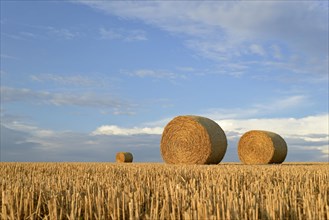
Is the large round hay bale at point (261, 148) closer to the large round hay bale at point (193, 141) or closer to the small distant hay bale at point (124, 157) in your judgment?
the large round hay bale at point (193, 141)

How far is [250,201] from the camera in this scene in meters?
3.72

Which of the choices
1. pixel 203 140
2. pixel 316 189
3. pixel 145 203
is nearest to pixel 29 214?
pixel 145 203

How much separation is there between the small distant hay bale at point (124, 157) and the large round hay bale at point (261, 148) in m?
7.56

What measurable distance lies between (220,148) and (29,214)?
11.9 m

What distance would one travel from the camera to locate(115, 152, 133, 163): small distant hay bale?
2400 centimetres

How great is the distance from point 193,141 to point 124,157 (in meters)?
9.45

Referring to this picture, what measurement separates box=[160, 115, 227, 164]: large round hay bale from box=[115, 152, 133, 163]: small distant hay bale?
816 centimetres

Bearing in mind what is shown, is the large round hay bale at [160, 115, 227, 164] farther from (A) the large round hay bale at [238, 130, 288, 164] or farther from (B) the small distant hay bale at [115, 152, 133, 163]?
(B) the small distant hay bale at [115, 152, 133, 163]

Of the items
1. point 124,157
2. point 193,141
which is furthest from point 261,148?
point 124,157

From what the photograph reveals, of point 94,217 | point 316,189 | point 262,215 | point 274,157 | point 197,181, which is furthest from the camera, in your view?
point 274,157

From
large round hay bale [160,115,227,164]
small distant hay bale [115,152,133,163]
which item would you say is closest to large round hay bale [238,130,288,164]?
large round hay bale [160,115,227,164]

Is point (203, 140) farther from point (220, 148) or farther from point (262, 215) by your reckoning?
point (262, 215)

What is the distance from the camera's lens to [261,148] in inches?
730

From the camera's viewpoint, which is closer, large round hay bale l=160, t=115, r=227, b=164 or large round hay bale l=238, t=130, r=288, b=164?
large round hay bale l=160, t=115, r=227, b=164
